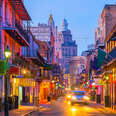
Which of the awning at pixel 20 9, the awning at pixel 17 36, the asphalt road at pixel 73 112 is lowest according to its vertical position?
the asphalt road at pixel 73 112

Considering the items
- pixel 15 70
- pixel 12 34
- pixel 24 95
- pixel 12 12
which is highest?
pixel 12 12

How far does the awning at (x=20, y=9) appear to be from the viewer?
106ft

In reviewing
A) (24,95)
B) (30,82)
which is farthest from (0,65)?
(24,95)

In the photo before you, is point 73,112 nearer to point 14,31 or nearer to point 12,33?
point 14,31

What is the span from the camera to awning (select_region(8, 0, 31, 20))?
32.4 m

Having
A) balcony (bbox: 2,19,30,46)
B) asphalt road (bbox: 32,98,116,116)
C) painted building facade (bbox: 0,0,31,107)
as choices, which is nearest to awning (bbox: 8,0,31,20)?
painted building facade (bbox: 0,0,31,107)

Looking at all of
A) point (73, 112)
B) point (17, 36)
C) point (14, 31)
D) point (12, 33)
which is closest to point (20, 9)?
point (17, 36)

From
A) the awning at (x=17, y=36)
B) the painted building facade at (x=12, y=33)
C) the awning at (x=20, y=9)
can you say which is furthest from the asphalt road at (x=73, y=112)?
the awning at (x=20, y=9)

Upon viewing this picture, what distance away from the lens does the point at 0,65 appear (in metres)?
23.3

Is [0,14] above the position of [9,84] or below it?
above

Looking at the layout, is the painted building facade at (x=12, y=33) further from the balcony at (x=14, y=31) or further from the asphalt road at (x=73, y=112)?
the asphalt road at (x=73, y=112)

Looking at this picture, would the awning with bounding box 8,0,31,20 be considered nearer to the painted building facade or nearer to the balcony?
the painted building facade

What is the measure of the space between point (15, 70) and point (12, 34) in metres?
5.92

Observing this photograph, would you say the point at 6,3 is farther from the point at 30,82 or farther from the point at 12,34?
the point at 30,82
